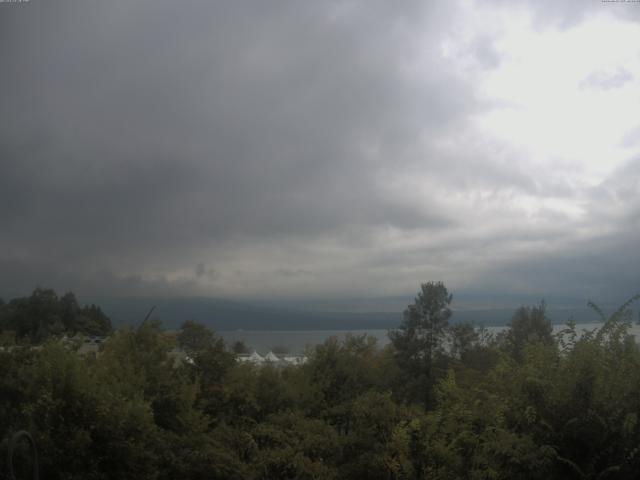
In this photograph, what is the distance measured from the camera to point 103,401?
11914mm

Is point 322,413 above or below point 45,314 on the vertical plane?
below

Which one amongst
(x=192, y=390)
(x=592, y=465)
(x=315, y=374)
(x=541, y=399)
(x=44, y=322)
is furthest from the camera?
(x=44, y=322)

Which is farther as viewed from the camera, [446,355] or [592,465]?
[446,355]

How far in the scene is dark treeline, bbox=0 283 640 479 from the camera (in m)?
7.59

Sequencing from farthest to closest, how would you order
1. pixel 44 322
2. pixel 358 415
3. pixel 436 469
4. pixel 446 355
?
1. pixel 44 322
2. pixel 446 355
3. pixel 358 415
4. pixel 436 469

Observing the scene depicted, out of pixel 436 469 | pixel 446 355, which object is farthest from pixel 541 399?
pixel 446 355

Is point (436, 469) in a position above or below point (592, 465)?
below

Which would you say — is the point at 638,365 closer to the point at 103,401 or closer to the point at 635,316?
the point at 635,316

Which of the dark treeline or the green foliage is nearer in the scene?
the dark treeline

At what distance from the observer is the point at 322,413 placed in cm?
1930

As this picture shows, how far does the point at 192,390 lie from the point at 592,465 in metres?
12.4

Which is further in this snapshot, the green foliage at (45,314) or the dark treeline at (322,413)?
the green foliage at (45,314)

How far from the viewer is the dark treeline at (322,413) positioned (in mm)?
7590

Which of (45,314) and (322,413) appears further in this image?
(45,314)
